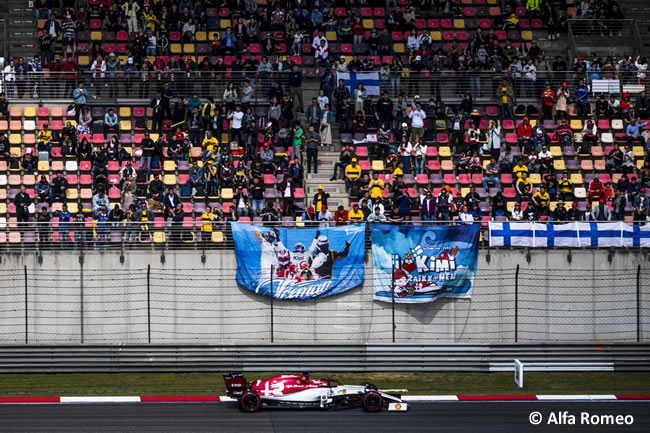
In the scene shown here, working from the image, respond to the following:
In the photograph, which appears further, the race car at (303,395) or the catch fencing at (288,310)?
the catch fencing at (288,310)

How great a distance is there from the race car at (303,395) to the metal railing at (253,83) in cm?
1435

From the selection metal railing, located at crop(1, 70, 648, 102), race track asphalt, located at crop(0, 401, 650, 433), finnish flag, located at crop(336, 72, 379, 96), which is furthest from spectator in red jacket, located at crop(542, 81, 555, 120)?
race track asphalt, located at crop(0, 401, 650, 433)

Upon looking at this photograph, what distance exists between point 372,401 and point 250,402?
2.60m

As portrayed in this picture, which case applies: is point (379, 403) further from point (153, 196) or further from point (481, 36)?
point (481, 36)

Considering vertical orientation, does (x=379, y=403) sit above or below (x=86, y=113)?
below

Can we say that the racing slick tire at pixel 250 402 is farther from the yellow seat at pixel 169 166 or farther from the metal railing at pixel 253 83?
the metal railing at pixel 253 83

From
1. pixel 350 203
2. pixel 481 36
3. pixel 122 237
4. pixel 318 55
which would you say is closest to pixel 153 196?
pixel 122 237

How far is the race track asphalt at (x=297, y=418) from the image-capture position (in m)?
25.5

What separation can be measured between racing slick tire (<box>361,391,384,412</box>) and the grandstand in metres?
7.77

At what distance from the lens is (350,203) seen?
120 feet

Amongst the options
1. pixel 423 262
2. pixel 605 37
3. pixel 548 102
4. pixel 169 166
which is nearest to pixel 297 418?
pixel 423 262

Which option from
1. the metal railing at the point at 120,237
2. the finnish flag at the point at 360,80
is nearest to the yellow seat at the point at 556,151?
the metal railing at the point at 120,237

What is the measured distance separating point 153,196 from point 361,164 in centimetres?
662

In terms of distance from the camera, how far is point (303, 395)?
26.7 metres
